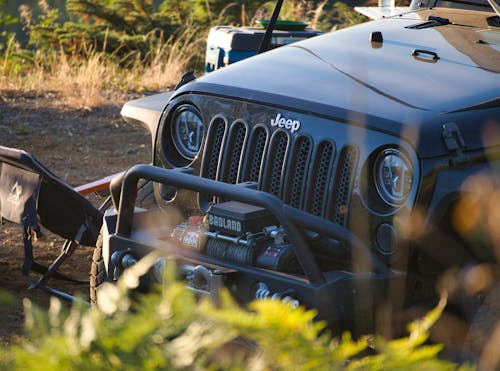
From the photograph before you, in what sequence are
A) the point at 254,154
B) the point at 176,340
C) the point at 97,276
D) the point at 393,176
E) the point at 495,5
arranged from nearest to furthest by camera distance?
the point at 176,340
the point at 393,176
the point at 254,154
the point at 97,276
the point at 495,5

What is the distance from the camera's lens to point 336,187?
12.5 ft

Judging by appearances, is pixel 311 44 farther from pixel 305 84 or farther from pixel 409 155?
pixel 409 155

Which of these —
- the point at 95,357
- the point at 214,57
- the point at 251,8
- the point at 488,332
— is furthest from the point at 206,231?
the point at 251,8

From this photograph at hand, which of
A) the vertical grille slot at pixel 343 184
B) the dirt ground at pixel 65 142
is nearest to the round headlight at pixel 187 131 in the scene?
the vertical grille slot at pixel 343 184

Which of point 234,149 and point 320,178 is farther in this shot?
point 234,149

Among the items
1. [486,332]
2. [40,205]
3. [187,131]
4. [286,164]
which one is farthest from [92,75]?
[486,332]

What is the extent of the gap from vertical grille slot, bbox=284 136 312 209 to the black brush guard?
199 mm

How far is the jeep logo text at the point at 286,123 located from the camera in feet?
12.8

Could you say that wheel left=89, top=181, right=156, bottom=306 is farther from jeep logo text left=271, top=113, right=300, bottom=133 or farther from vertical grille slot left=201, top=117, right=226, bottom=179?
jeep logo text left=271, top=113, right=300, bottom=133

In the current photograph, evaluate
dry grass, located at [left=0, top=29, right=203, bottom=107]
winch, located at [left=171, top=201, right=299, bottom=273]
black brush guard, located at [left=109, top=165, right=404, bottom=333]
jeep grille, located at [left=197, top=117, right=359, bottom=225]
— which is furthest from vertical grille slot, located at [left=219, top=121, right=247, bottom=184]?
dry grass, located at [left=0, top=29, right=203, bottom=107]

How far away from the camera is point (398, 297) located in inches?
146

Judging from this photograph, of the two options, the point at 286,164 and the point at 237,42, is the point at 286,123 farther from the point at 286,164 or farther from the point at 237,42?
the point at 237,42

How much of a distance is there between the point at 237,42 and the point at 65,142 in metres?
2.23

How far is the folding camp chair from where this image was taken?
4.56 metres
